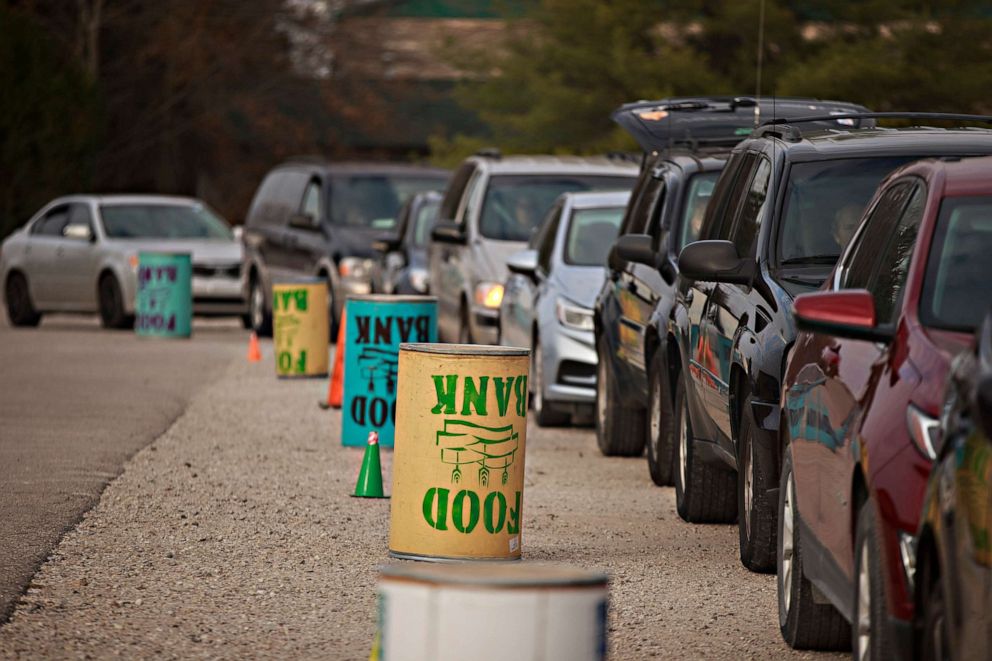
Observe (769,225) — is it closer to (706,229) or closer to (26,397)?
(706,229)

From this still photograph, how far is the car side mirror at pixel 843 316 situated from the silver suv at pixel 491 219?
11142 mm

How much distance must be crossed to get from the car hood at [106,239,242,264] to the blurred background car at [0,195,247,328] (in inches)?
0.5

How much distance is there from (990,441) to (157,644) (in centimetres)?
347

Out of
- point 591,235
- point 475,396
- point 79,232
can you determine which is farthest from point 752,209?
point 79,232

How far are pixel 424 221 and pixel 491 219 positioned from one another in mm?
4504

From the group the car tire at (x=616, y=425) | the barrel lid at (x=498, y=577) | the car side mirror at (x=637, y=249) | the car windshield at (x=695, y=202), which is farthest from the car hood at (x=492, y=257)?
the barrel lid at (x=498, y=577)

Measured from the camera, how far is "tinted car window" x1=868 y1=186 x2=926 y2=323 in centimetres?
652

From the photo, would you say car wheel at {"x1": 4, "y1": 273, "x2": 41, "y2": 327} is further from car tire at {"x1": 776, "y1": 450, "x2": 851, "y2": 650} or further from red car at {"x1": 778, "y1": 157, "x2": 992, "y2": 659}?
car tire at {"x1": 776, "y1": 450, "x2": 851, "y2": 650}

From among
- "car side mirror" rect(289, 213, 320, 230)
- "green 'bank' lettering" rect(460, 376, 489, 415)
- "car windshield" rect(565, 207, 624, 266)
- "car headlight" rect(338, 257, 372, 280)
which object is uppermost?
"green 'bank' lettering" rect(460, 376, 489, 415)

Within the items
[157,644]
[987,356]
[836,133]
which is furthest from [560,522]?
[987,356]

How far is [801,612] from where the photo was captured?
6.88 meters

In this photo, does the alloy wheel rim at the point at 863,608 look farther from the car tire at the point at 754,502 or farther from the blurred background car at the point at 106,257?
the blurred background car at the point at 106,257

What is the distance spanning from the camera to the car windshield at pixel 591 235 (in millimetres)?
14906

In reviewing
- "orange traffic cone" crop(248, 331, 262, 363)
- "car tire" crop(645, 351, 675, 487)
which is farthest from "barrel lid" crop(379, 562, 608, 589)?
"orange traffic cone" crop(248, 331, 262, 363)
